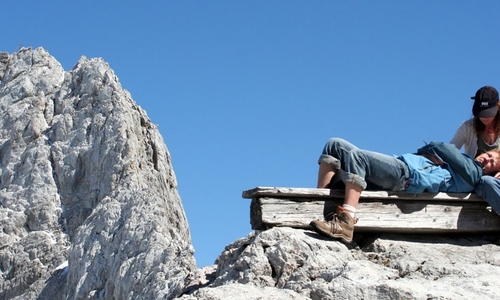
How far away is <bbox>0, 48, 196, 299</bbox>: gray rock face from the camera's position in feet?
70.6

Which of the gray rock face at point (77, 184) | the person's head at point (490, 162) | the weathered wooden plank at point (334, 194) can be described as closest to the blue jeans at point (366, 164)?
the weathered wooden plank at point (334, 194)

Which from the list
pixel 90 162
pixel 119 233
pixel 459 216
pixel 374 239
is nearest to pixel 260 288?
pixel 374 239

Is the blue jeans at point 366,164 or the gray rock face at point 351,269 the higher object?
the blue jeans at point 366,164

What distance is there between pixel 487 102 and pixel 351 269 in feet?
10.1

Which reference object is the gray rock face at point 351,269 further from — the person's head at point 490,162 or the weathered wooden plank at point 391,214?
the person's head at point 490,162

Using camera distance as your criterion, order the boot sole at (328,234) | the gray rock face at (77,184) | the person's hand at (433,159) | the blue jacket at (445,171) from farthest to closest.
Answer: the gray rock face at (77,184) → the person's hand at (433,159) → the blue jacket at (445,171) → the boot sole at (328,234)

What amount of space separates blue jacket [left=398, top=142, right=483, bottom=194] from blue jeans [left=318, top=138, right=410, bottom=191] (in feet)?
0.49

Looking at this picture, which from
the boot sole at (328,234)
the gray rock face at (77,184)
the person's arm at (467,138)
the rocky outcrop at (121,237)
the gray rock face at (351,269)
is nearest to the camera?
the gray rock face at (351,269)

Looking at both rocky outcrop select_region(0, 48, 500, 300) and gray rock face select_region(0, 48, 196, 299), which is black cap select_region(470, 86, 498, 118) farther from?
gray rock face select_region(0, 48, 196, 299)

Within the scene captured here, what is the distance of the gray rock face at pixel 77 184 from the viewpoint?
21.5 m

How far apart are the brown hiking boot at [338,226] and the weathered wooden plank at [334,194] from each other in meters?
0.29

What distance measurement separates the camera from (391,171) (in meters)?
8.25

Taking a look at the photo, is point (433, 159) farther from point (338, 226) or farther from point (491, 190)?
point (338, 226)

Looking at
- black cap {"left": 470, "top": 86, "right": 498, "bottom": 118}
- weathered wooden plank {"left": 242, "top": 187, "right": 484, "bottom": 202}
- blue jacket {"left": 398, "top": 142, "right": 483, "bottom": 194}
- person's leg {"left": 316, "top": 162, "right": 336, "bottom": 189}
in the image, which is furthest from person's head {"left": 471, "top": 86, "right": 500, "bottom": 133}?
person's leg {"left": 316, "top": 162, "right": 336, "bottom": 189}
